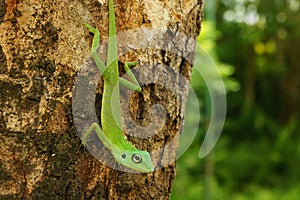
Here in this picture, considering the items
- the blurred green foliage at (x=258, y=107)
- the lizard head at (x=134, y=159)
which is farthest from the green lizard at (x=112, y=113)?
the blurred green foliage at (x=258, y=107)

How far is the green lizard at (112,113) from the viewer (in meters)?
1.50

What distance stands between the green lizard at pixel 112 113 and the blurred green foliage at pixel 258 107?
5416 mm

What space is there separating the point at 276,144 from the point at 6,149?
8093 mm

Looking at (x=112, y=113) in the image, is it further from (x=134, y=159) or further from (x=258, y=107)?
(x=258, y=107)

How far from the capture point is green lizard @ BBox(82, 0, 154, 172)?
1.50 m

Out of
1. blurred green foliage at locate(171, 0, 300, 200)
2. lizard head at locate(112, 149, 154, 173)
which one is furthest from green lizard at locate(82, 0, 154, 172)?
blurred green foliage at locate(171, 0, 300, 200)

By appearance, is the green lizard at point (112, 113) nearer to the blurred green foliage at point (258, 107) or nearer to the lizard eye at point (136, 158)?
the lizard eye at point (136, 158)

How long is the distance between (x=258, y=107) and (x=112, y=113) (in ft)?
29.9

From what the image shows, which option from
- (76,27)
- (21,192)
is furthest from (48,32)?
(21,192)

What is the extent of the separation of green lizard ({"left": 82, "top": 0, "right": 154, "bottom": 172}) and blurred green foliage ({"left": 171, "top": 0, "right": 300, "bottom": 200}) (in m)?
5.42

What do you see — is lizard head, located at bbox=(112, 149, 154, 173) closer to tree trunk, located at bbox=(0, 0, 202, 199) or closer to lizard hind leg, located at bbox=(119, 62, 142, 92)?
tree trunk, located at bbox=(0, 0, 202, 199)

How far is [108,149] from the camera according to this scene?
1.60m

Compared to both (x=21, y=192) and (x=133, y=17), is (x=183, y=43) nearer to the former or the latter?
(x=133, y=17)

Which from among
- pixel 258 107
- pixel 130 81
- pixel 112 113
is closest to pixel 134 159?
pixel 112 113
